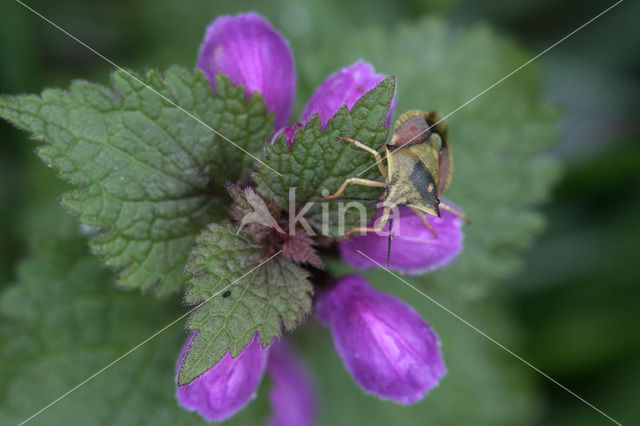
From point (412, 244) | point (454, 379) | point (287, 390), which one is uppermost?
point (412, 244)

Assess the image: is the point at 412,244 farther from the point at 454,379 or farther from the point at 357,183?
the point at 454,379

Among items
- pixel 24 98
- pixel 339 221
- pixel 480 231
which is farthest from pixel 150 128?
pixel 480 231

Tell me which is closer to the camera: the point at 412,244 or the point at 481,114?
the point at 412,244

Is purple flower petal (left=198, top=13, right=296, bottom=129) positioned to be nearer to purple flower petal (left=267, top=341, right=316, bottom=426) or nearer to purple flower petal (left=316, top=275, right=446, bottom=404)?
purple flower petal (left=316, top=275, right=446, bottom=404)

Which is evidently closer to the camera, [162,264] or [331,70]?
[162,264]

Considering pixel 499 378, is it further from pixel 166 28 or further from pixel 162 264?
pixel 166 28

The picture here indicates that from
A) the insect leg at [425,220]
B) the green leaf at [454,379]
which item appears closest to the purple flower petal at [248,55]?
the insect leg at [425,220]

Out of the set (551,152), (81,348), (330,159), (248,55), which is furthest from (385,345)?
(551,152)
